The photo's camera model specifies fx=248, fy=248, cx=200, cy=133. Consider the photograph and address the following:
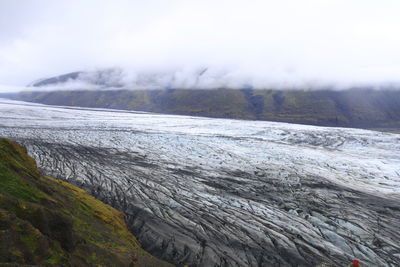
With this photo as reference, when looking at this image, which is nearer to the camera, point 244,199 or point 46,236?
point 46,236

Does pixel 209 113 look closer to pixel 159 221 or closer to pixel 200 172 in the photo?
pixel 200 172

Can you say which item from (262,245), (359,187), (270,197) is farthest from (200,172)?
(359,187)

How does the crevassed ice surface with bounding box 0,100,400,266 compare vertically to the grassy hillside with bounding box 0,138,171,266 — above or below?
below

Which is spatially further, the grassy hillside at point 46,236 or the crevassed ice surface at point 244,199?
the crevassed ice surface at point 244,199

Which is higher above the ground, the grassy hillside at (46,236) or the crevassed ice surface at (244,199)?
the grassy hillside at (46,236)

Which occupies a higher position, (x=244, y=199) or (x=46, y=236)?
(x=46, y=236)

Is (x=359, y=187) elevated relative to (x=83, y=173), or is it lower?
lower

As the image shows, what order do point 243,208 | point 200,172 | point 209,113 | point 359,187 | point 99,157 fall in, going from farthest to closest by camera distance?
point 209,113 < point 99,157 < point 200,172 < point 359,187 < point 243,208

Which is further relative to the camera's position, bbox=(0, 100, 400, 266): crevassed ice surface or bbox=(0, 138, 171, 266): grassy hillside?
bbox=(0, 100, 400, 266): crevassed ice surface
